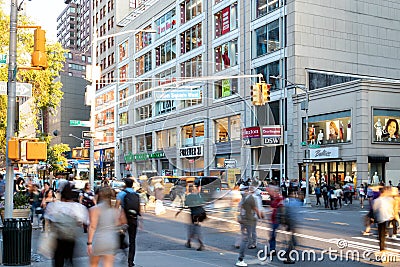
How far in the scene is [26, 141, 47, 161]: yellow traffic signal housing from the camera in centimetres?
1117

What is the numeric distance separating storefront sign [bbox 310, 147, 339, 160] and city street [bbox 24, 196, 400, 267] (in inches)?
604

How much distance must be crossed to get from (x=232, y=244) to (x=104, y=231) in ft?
25.1

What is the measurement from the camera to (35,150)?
11242 millimetres

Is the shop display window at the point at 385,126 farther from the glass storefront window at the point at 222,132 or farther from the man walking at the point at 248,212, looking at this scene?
the man walking at the point at 248,212

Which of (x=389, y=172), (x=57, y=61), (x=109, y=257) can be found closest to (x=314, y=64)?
(x=389, y=172)

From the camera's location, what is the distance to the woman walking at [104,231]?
315 inches

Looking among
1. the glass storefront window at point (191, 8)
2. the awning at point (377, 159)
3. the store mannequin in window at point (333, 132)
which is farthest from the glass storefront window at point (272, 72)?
the awning at point (377, 159)

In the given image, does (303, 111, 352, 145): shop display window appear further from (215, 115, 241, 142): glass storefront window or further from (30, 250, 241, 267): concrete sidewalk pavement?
(30, 250, 241, 267): concrete sidewalk pavement

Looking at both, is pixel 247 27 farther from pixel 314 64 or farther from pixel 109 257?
pixel 109 257

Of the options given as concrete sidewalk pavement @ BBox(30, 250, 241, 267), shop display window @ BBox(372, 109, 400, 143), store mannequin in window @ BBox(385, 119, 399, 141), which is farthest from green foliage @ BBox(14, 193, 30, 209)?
store mannequin in window @ BBox(385, 119, 399, 141)

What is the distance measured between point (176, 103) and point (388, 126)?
86.6ft

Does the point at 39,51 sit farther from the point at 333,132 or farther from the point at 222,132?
the point at 333,132

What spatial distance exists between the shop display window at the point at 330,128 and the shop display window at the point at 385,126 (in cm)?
171

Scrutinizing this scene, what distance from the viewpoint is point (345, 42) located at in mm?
43688
